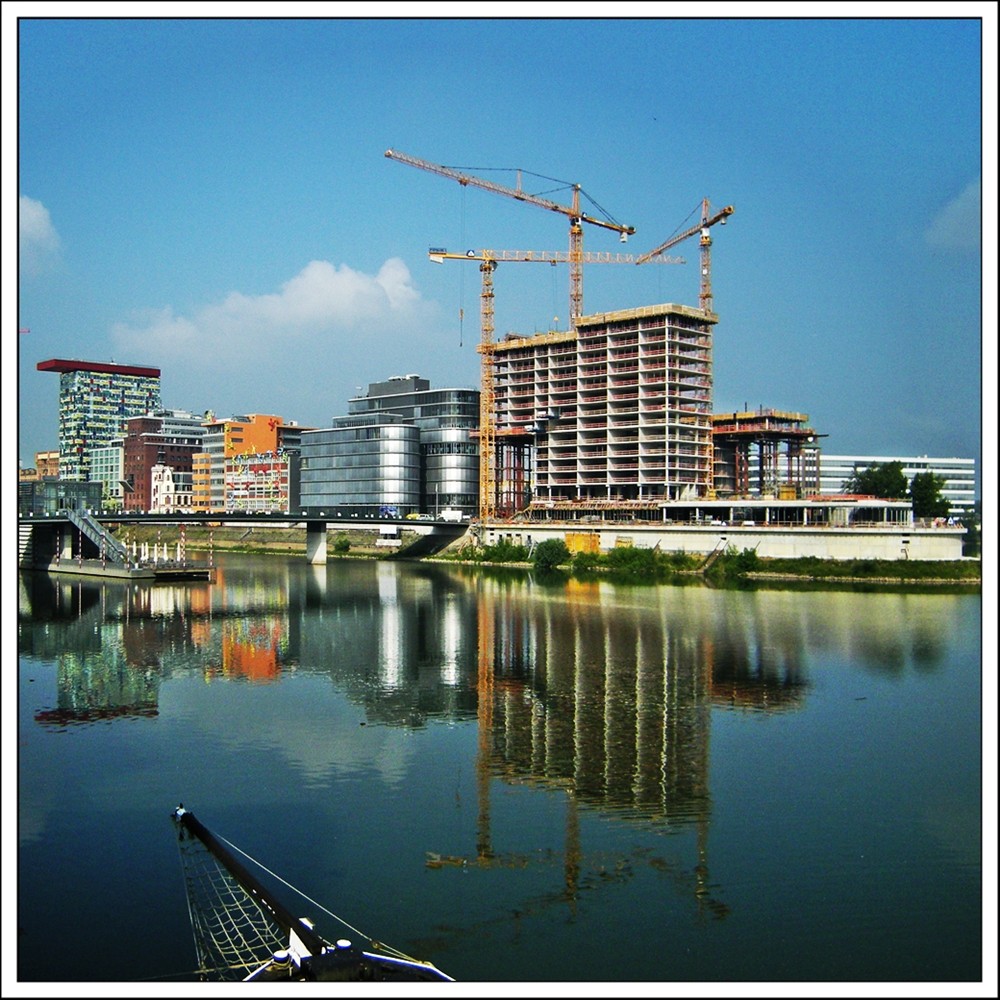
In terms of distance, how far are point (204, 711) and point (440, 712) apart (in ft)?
20.4

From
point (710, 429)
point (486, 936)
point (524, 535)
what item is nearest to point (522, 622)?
point (486, 936)

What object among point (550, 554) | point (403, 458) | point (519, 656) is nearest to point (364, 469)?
point (403, 458)

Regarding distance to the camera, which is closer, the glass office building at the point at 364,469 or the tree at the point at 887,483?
the tree at the point at 887,483

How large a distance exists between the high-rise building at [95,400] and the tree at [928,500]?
4875 inches

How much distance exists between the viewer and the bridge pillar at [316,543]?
271 ft

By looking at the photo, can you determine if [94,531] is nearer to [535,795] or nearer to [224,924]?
[535,795]

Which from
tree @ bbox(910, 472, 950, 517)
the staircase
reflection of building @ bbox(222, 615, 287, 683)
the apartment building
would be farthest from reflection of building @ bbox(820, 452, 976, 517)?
reflection of building @ bbox(222, 615, 287, 683)

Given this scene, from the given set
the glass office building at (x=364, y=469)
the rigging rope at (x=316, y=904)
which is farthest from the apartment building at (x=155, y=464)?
the rigging rope at (x=316, y=904)

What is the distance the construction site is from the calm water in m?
44.6

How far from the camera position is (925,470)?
471ft

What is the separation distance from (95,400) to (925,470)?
433 ft

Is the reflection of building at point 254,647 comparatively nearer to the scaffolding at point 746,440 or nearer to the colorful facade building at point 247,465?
the scaffolding at point 746,440

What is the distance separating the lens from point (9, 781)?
9.98 meters

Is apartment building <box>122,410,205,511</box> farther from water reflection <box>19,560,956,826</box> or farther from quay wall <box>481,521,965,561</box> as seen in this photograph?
water reflection <box>19,560,956,826</box>
